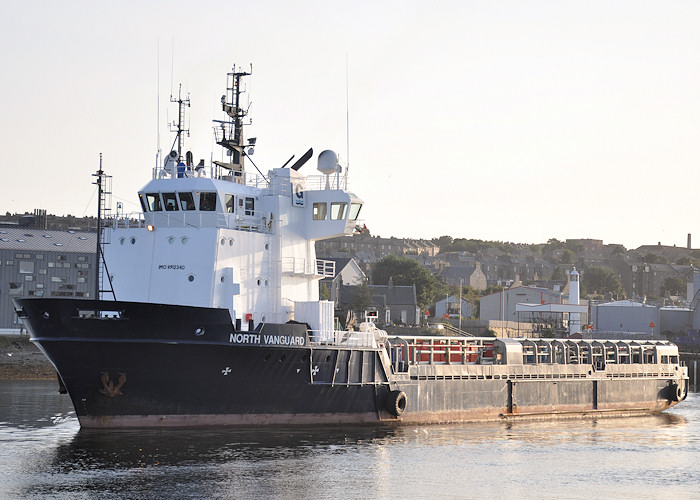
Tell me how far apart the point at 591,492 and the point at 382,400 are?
33.6 feet

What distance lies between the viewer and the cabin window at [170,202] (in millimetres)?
33219

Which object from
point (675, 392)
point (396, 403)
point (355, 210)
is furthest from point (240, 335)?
point (675, 392)

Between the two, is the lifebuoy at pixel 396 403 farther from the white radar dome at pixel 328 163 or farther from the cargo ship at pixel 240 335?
the white radar dome at pixel 328 163

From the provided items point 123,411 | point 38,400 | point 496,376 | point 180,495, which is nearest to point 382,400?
point 496,376

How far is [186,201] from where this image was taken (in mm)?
33094

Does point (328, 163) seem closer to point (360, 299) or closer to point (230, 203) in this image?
point (230, 203)

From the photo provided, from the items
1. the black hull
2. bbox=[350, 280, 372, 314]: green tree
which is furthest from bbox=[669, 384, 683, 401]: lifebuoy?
bbox=[350, 280, 372, 314]: green tree

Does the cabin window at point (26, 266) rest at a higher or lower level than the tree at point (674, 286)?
lower

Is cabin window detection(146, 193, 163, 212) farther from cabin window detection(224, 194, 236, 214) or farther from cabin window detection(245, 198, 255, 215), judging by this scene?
cabin window detection(245, 198, 255, 215)

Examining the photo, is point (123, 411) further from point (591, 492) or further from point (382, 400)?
point (591, 492)

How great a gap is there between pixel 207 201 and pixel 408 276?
8467 cm

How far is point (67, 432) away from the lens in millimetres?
31469

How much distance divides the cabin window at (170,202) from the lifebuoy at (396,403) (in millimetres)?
9406

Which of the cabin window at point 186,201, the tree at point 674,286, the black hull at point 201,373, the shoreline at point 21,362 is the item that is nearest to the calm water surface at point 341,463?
the black hull at point 201,373
